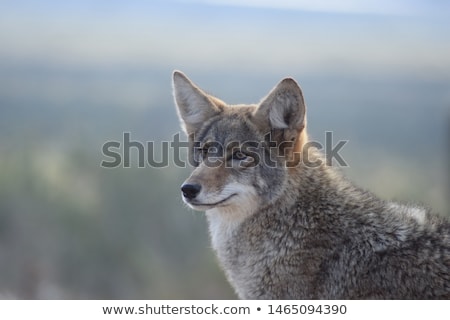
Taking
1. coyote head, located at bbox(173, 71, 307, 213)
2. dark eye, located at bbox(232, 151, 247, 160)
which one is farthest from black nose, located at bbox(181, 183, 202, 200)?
dark eye, located at bbox(232, 151, 247, 160)

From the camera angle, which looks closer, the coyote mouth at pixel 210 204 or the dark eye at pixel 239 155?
the coyote mouth at pixel 210 204

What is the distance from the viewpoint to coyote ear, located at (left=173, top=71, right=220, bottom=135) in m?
7.09

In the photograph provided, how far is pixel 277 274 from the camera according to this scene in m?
6.46

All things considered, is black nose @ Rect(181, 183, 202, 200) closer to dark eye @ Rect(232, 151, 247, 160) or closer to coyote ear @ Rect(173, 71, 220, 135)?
dark eye @ Rect(232, 151, 247, 160)

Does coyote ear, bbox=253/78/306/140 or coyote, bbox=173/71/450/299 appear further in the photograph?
coyote ear, bbox=253/78/306/140

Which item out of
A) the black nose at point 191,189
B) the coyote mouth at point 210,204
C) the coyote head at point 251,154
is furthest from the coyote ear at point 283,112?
the black nose at point 191,189

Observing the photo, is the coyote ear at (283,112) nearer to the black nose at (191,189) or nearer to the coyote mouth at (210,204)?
the coyote mouth at (210,204)

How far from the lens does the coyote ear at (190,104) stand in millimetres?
7094

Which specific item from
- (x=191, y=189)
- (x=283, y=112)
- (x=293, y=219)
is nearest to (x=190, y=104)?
(x=283, y=112)

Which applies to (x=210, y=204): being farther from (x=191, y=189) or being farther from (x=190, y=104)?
(x=190, y=104)

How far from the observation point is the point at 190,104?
7.24 meters

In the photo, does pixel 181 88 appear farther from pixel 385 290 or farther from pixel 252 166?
pixel 385 290

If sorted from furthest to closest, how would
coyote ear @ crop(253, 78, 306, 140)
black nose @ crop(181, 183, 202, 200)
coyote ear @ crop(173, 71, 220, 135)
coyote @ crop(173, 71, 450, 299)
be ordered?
coyote ear @ crop(173, 71, 220, 135), coyote ear @ crop(253, 78, 306, 140), black nose @ crop(181, 183, 202, 200), coyote @ crop(173, 71, 450, 299)

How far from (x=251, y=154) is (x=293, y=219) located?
24.6 inches
